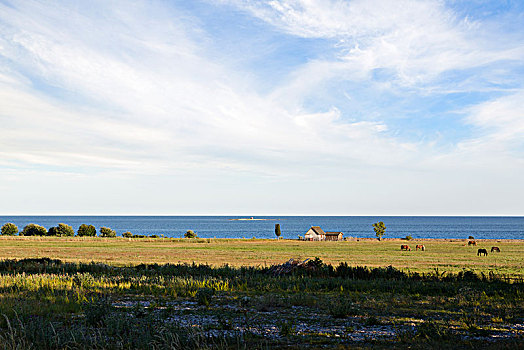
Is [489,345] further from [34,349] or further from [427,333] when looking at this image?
[34,349]

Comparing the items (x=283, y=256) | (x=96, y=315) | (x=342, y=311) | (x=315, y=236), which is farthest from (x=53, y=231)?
(x=342, y=311)

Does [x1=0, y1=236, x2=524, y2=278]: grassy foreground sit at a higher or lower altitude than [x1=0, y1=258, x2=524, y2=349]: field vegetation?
lower

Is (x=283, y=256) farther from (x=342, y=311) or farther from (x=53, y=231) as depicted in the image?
(x=53, y=231)

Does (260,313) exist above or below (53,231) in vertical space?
above

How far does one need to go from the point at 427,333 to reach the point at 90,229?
12321 centimetres

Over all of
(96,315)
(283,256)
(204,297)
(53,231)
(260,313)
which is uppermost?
(96,315)

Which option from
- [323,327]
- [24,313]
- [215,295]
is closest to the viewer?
[323,327]

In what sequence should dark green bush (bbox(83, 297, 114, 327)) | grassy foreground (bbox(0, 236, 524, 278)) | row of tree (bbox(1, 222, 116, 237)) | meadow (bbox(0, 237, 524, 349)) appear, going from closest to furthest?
meadow (bbox(0, 237, 524, 349)) < dark green bush (bbox(83, 297, 114, 327)) < grassy foreground (bbox(0, 236, 524, 278)) < row of tree (bbox(1, 222, 116, 237))

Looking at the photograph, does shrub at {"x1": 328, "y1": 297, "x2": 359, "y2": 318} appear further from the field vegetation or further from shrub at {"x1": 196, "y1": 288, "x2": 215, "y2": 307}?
shrub at {"x1": 196, "y1": 288, "x2": 215, "y2": 307}

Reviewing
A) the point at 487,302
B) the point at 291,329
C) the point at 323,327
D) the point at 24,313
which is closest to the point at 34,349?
the point at 24,313

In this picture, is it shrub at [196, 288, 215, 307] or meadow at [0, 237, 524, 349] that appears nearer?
meadow at [0, 237, 524, 349]

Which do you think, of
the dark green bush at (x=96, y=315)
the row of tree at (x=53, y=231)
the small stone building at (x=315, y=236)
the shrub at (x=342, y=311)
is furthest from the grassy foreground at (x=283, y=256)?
the row of tree at (x=53, y=231)

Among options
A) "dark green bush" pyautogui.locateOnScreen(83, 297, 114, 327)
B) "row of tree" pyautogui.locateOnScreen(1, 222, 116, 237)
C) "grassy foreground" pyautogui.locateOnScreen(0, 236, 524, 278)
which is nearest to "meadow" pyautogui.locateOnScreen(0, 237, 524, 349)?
"dark green bush" pyautogui.locateOnScreen(83, 297, 114, 327)

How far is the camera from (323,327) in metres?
10.9
